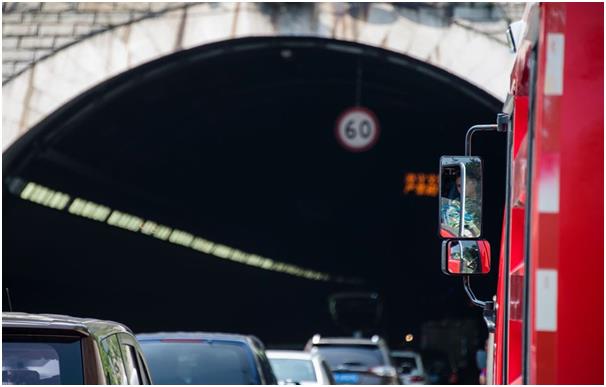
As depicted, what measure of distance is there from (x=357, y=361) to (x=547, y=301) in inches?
790

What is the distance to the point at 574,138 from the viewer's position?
477 centimetres

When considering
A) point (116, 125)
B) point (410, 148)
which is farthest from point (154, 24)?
point (410, 148)

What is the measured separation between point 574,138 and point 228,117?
27.9 meters

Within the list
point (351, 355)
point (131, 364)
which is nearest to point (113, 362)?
point (131, 364)

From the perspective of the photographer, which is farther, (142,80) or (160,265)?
(160,265)

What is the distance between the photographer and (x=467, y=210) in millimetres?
6852

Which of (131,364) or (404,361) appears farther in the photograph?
(404,361)

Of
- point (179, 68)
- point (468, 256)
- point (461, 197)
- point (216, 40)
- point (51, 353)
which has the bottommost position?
point (51, 353)

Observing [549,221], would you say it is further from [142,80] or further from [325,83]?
[325,83]

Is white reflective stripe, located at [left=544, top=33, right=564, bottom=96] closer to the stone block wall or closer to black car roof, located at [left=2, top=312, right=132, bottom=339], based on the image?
black car roof, located at [left=2, top=312, right=132, bottom=339]

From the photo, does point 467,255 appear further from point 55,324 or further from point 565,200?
point 565,200

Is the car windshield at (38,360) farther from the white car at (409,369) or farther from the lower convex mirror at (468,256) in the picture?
the white car at (409,369)

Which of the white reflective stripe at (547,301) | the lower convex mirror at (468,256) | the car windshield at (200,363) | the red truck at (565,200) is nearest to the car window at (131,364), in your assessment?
the lower convex mirror at (468,256)

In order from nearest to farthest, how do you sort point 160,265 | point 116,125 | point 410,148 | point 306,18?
point 306,18, point 116,125, point 410,148, point 160,265
